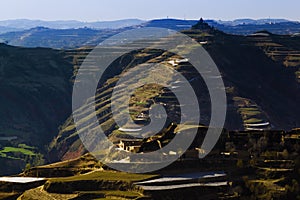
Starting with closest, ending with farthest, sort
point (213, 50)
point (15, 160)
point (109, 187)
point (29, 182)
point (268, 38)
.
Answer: point (109, 187) → point (29, 182) → point (15, 160) → point (213, 50) → point (268, 38)

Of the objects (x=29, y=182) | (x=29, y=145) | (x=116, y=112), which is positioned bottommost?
(x=29, y=145)

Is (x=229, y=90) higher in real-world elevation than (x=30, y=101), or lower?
higher

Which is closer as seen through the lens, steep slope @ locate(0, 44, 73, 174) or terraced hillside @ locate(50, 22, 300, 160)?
terraced hillside @ locate(50, 22, 300, 160)

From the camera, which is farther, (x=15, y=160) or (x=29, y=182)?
(x=15, y=160)

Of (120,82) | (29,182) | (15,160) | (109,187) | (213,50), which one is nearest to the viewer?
(109,187)

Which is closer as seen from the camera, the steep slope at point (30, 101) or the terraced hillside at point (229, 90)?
the terraced hillside at point (229, 90)

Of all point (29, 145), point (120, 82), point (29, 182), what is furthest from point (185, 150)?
point (120, 82)

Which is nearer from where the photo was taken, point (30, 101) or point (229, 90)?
point (229, 90)

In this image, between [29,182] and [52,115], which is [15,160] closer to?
[52,115]
